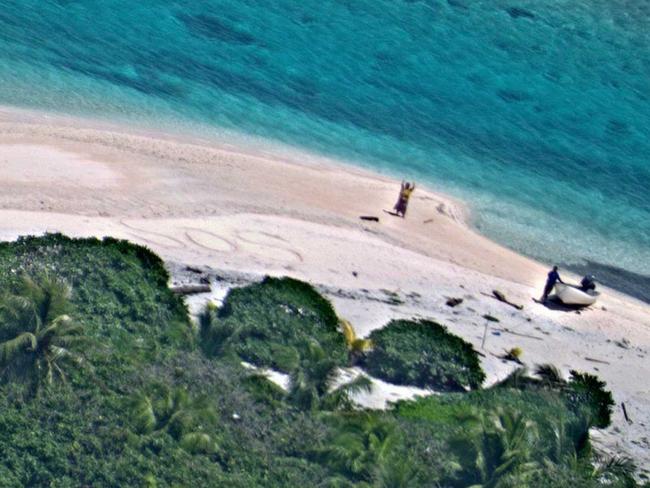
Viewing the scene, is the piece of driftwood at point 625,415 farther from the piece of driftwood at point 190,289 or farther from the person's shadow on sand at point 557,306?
the piece of driftwood at point 190,289

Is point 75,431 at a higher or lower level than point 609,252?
lower

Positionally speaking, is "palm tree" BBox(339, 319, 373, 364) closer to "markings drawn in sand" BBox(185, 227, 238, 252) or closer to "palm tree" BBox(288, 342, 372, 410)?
"palm tree" BBox(288, 342, 372, 410)

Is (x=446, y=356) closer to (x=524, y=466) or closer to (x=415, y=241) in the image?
(x=524, y=466)

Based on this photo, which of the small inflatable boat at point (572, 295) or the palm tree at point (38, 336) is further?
the small inflatable boat at point (572, 295)

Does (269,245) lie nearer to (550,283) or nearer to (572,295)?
(550,283)

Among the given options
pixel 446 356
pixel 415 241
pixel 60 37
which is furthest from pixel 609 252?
pixel 60 37

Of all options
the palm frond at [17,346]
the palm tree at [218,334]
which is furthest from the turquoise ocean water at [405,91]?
the palm frond at [17,346]
